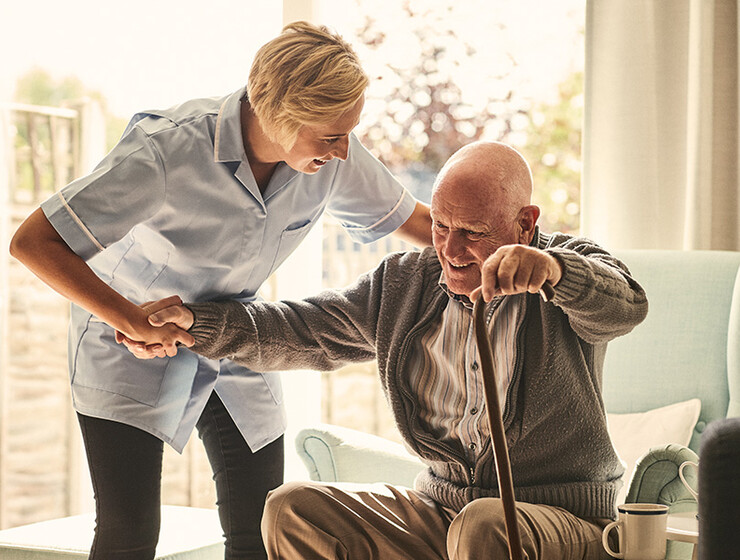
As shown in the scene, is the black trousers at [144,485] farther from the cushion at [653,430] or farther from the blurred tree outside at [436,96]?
the blurred tree outside at [436,96]

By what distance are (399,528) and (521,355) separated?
39cm

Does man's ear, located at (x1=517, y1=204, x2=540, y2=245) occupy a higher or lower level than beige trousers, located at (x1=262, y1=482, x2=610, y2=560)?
higher

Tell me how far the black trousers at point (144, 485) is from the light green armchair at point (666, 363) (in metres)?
0.39

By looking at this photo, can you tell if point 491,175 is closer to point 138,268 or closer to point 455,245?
point 455,245

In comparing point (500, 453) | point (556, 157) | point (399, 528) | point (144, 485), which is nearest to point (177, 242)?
point (144, 485)

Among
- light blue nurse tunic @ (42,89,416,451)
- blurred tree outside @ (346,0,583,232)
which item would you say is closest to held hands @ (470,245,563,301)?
light blue nurse tunic @ (42,89,416,451)

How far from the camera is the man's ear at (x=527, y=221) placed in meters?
1.62

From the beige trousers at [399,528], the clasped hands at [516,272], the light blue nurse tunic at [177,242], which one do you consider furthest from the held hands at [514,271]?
the light blue nurse tunic at [177,242]

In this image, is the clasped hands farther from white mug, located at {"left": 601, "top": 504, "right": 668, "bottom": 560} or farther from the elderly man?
white mug, located at {"left": 601, "top": 504, "right": 668, "bottom": 560}

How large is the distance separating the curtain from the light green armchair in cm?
30

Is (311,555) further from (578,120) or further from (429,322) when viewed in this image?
(578,120)

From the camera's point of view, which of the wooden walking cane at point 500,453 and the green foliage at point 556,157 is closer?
the wooden walking cane at point 500,453

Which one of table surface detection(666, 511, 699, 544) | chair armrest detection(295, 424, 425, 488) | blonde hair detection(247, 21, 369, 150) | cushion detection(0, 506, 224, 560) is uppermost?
blonde hair detection(247, 21, 369, 150)

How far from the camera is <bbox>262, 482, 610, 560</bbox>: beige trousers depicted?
55.2 inches
